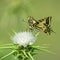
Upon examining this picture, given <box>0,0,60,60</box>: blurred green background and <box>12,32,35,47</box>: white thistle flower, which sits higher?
<box>0,0,60,60</box>: blurred green background

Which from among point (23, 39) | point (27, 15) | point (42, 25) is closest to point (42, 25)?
point (42, 25)

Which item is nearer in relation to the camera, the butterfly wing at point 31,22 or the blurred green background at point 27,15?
the butterfly wing at point 31,22

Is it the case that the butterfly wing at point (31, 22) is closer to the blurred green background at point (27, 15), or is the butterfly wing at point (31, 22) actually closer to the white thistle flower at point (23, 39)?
the white thistle flower at point (23, 39)

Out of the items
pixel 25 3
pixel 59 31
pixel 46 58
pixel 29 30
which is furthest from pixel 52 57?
pixel 29 30

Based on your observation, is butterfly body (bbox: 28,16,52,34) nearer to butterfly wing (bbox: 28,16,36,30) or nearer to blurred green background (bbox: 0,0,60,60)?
butterfly wing (bbox: 28,16,36,30)

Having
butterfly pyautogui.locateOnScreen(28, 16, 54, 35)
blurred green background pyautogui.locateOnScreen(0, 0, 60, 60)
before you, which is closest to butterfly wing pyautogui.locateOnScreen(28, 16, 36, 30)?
butterfly pyautogui.locateOnScreen(28, 16, 54, 35)

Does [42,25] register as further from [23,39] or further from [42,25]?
[23,39]

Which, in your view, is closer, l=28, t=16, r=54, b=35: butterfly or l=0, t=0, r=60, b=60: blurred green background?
l=28, t=16, r=54, b=35: butterfly

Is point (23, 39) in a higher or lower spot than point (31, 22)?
lower

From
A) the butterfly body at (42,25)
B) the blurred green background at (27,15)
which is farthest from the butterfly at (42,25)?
the blurred green background at (27,15)
